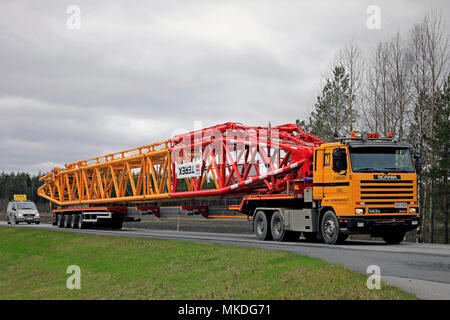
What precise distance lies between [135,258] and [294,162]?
25.3 feet

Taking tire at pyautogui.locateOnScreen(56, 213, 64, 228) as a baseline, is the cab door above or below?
above

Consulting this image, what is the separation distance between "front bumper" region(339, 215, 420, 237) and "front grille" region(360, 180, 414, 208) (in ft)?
1.10

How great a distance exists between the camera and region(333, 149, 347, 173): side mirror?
A: 17.5 meters

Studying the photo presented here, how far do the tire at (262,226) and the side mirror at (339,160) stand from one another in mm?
4590

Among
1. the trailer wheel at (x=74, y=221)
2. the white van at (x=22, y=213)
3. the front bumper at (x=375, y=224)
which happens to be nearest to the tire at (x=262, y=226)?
the front bumper at (x=375, y=224)

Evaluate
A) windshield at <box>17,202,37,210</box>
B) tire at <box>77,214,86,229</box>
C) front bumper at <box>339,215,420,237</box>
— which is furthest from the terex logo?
windshield at <box>17,202,37,210</box>

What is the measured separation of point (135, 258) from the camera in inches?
637

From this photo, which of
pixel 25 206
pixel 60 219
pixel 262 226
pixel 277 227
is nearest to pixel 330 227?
pixel 277 227

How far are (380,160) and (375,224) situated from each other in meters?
2.12

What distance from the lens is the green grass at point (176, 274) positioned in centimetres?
943

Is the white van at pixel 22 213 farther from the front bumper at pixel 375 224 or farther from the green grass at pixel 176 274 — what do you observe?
the front bumper at pixel 375 224

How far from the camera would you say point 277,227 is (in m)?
20.8

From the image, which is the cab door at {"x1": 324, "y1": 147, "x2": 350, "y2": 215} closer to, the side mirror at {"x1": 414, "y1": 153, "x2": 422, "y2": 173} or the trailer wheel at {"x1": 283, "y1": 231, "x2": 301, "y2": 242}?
the side mirror at {"x1": 414, "y1": 153, "x2": 422, "y2": 173}
